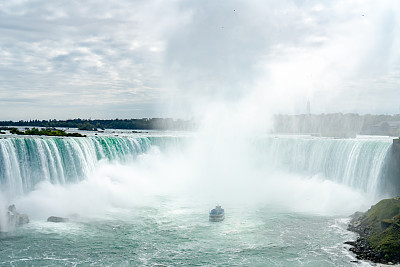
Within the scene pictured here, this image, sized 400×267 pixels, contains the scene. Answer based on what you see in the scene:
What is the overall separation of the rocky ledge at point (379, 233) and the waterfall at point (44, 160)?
2001 cm

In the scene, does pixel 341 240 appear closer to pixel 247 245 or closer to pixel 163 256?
pixel 247 245

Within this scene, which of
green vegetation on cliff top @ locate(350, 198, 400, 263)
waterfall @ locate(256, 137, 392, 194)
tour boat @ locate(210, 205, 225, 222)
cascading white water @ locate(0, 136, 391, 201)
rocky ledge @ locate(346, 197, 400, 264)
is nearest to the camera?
rocky ledge @ locate(346, 197, 400, 264)

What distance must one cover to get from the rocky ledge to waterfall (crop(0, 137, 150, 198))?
65.6ft

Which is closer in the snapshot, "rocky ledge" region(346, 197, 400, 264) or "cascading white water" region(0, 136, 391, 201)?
"rocky ledge" region(346, 197, 400, 264)

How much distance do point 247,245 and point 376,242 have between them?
20.5 ft

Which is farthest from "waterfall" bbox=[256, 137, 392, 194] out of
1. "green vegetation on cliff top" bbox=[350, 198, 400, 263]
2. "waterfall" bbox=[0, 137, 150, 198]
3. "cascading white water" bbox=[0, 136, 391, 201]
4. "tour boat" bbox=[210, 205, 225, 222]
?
"waterfall" bbox=[0, 137, 150, 198]

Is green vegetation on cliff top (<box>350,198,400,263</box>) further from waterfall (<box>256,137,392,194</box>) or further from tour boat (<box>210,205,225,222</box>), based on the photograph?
tour boat (<box>210,205,225,222</box>)

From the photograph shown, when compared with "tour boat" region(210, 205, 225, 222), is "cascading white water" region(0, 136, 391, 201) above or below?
above

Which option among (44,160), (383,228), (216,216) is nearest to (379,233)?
(383,228)

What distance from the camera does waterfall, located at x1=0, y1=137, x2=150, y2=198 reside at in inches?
981

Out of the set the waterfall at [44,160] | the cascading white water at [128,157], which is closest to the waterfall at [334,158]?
the cascading white water at [128,157]

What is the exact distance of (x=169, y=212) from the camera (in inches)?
1079

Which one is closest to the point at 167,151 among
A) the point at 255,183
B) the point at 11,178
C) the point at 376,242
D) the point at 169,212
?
the point at 255,183

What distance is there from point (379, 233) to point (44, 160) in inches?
852
